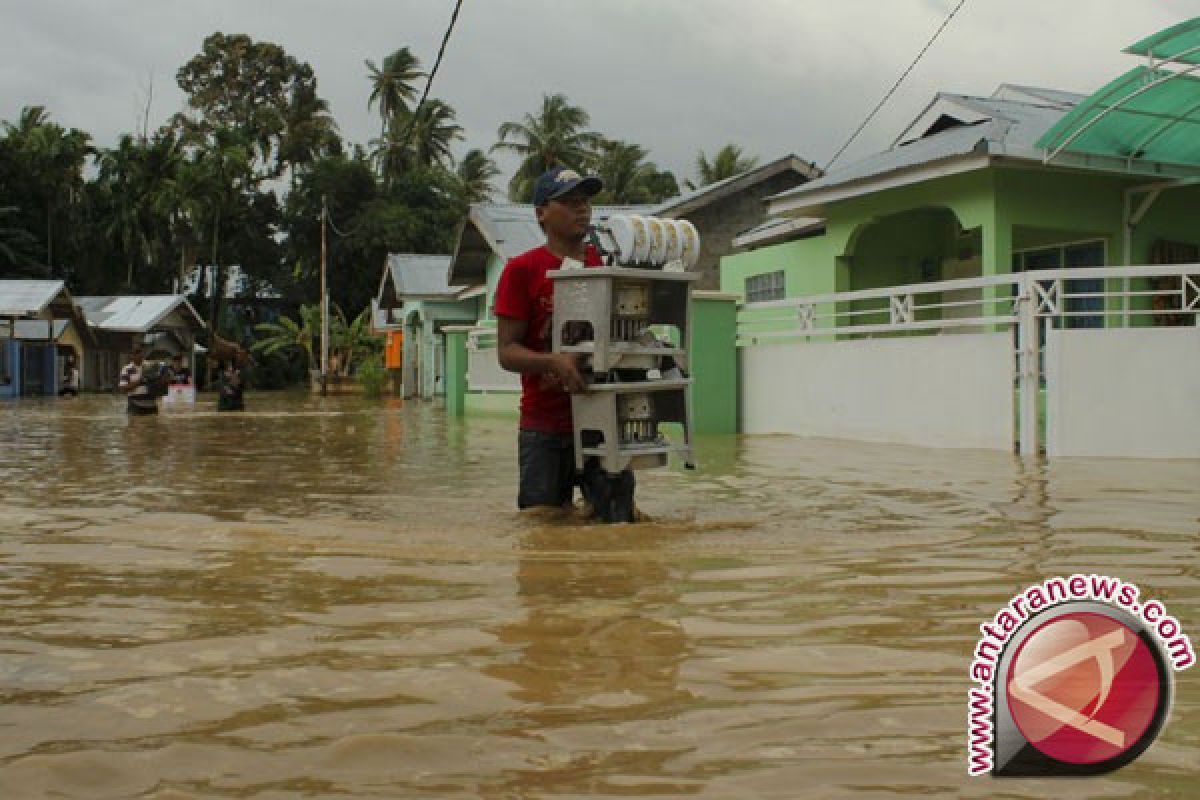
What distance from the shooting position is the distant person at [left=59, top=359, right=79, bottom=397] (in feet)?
135

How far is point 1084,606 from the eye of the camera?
1741mm

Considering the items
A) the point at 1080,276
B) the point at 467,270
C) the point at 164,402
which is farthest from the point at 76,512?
the point at 164,402

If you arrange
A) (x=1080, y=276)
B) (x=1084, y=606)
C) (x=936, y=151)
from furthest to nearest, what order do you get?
(x=936, y=151)
(x=1080, y=276)
(x=1084, y=606)

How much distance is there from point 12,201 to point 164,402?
22632mm

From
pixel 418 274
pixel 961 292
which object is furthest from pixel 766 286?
pixel 418 274

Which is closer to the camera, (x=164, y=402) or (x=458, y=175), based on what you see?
(x=164, y=402)

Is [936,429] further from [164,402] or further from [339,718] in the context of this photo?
[164,402]

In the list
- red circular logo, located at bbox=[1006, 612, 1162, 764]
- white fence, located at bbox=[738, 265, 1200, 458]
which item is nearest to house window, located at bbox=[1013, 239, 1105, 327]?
white fence, located at bbox=[738, 265, 1200, 458]

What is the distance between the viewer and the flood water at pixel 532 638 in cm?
226

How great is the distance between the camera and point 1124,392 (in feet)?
34.0

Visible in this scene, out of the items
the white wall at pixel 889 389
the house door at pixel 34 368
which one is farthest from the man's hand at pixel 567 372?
the house door at pixel 34 368

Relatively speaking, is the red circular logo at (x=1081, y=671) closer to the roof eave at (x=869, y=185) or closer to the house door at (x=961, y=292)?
the roof eave at (x=869, y=185)

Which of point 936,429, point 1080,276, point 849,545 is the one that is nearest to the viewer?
point 849,545

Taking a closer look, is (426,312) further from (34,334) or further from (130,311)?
(130,311)
